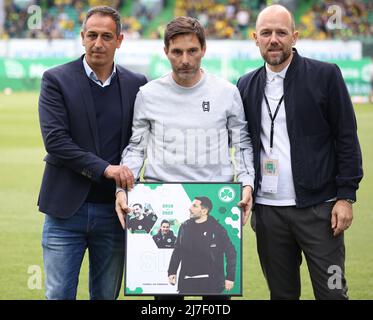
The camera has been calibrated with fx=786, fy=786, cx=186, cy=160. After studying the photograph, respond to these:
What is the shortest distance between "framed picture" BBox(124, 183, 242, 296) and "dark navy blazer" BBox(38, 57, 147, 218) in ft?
1.72

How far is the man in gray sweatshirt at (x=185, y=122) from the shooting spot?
15.5ft

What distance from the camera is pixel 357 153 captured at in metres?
5.03

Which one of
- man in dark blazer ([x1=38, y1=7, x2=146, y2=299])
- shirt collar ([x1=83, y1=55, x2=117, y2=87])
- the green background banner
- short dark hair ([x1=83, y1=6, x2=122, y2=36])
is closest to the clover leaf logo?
man in dark blazer ([x1=38, y1=7, x2=146, y2=299])

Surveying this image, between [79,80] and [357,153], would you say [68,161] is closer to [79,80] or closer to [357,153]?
[79,80]

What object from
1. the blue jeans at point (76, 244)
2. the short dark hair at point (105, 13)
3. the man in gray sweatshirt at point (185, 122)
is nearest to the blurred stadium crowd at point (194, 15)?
the short dark hair at point (105, 13)

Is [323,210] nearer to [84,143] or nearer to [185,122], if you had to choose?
[185,122]

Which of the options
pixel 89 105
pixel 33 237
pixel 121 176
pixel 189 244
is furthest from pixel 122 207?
pixel 33 237

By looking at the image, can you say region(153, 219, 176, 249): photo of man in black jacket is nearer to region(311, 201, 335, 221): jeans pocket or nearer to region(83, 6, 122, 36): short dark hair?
region(311, 201, 335, 221): jeans pocket

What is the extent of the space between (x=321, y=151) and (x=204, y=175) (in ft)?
2.66

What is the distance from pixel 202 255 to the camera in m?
4.60

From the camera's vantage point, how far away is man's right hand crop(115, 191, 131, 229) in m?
4.66

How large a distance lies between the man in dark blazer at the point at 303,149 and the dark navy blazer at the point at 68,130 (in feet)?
2.93

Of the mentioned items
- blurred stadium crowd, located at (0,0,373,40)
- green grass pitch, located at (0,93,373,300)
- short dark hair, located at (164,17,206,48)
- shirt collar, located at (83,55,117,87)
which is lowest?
green grass pitch, located at (0,93,373,300)

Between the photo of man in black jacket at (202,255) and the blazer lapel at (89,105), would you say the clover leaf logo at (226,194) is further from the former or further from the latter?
the blazer lapel at (89,105)
